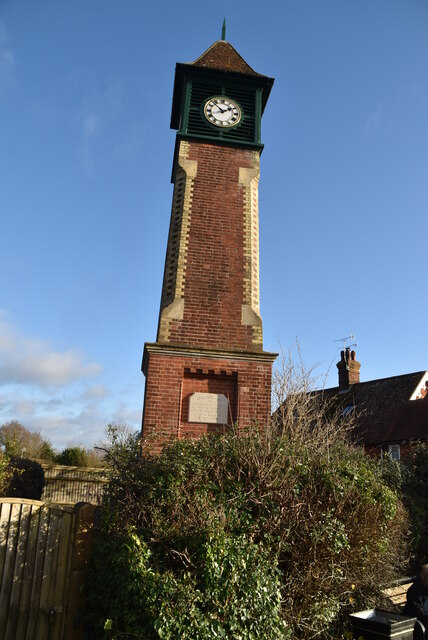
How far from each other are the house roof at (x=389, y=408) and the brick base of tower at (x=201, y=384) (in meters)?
13.4

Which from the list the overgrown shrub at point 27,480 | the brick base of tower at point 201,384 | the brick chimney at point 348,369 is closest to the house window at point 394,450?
the brick chimney at point 348,369

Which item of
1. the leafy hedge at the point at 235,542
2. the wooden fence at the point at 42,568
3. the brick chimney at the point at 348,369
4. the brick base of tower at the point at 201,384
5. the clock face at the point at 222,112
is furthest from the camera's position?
the brick chimney at the point at 348,369

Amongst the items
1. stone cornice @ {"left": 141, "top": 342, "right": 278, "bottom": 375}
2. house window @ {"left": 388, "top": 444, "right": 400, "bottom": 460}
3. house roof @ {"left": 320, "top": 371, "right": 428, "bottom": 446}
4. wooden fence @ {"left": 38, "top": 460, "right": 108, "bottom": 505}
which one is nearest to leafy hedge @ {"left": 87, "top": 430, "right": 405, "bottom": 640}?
stone cornice @ {"left": 141, "top": 342, "right": 278, "bottom": 375}

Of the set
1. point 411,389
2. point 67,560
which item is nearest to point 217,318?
→ point 67,560

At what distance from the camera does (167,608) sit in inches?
158

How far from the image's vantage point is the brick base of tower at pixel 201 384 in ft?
29.3

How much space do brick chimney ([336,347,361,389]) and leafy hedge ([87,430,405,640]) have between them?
75.1 ft

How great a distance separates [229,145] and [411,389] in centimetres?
1872

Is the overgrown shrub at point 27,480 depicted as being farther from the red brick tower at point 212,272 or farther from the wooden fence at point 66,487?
the red brick tower at point 212,272

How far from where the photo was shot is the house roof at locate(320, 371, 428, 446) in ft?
73.7

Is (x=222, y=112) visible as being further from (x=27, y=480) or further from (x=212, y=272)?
(x=27, y=480)

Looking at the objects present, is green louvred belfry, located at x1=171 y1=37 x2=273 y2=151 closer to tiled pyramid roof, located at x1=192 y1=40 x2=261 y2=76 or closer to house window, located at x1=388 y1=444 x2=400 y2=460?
tiled pyramid roof, located at x1=192 y1=40 x2=261 y2=76

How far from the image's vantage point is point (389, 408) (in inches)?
974

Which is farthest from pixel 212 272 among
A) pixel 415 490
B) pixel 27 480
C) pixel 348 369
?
pixel 348 369
